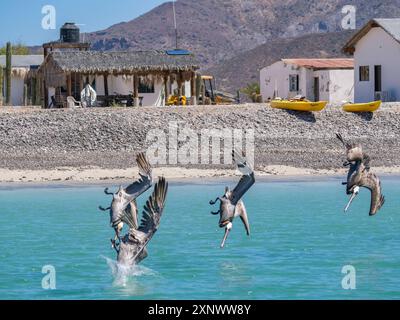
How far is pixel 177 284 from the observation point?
21.4m

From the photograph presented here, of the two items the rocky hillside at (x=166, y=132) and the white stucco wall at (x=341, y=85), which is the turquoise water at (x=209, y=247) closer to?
the rocky hillside at (x=166, y=132)

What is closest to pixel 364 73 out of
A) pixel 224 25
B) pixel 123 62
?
pixel 123 62

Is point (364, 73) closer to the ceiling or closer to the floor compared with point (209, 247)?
closer to the ceiling

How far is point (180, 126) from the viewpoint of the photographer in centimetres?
4222

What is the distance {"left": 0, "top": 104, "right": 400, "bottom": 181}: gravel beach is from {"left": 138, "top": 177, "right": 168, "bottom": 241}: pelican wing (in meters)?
18.2

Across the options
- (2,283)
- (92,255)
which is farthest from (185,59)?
(2,283)

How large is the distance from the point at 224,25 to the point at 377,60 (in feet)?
306

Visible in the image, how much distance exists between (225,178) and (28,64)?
107 ft

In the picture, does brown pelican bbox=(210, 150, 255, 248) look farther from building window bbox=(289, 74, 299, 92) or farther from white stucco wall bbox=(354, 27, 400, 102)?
building window bbox=(289, 74, 299, 92)

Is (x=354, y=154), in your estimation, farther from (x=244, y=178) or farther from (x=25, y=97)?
(x=25, y=97)

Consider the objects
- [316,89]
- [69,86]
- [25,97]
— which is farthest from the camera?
[25,97]

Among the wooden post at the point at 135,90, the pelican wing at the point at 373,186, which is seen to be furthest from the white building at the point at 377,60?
the pelican wing at the point at 373,186

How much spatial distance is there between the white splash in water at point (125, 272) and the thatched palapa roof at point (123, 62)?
88.1 feet

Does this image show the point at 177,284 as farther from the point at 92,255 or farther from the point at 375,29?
the point at 375,29
